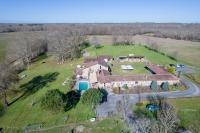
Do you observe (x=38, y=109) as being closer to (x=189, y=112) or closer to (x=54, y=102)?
(x=54, y=102)

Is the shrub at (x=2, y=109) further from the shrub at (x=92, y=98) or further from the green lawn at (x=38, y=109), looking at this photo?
the shrub at (x=92, y=98)

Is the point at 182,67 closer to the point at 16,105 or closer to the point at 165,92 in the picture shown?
the point at 165,92

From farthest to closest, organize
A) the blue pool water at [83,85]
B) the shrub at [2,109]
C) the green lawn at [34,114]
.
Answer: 1. the blue pool water at [83,85]
2. the shrub at [2,109]
3. the green lawn at [34,114]

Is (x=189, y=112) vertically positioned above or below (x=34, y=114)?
above

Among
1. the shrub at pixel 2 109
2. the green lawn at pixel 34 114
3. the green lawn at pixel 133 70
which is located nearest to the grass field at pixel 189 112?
the green lawn at pixel 34 114

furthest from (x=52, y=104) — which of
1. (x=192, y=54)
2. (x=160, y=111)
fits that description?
(x=192, y=54)

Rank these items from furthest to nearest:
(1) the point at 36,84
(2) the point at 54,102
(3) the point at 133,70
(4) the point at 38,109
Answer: (3) the point at 133,70 → (1) the point at 36,84 → (4) the point at 38,109 → (2) the point at 54,102

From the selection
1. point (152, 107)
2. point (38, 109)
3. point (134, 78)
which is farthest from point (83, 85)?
point (152, 107)
